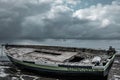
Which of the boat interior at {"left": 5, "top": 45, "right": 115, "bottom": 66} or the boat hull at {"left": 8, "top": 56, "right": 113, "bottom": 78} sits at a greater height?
the boat interior at {"left": 5, "top": 45, "right": 115, "bottom": 66}

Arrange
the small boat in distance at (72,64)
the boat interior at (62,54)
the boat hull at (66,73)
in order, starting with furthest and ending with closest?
the boat interior at (62,54) < the small boat in distance at (72,64) < the boat hull at (66,73)

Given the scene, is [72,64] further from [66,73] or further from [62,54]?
[62,54]

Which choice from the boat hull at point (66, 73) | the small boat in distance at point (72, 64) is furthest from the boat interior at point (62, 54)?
the boat hull at point (66, 73)

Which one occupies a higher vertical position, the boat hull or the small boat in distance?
the small boat in distance

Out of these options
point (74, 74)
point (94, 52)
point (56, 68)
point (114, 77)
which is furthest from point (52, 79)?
point (94, 52)

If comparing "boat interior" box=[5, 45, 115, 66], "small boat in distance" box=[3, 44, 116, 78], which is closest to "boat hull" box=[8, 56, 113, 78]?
"small boat in distance" box=[3, 44, 116, 78]

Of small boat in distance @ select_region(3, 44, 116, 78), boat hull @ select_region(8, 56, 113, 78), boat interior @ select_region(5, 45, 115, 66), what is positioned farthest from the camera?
boat interior @ select_region(5, 45, 115, 66)

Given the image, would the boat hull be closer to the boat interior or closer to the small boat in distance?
the small boat in distance

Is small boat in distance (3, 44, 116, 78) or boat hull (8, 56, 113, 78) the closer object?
boat hull (8, 56, 113, 78)

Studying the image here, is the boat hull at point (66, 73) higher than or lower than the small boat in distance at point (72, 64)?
lower

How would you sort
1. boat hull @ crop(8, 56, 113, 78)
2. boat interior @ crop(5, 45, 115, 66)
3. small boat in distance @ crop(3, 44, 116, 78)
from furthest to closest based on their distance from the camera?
boat interior @ crop(5, 45, 115, 66) < small boat in distance @ crop(3, 44, 116, 78) < boat hull @ crop(8, 56, 113, 78)

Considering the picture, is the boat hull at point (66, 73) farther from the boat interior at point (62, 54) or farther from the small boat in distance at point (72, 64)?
the boat interior at point (62, 54)
